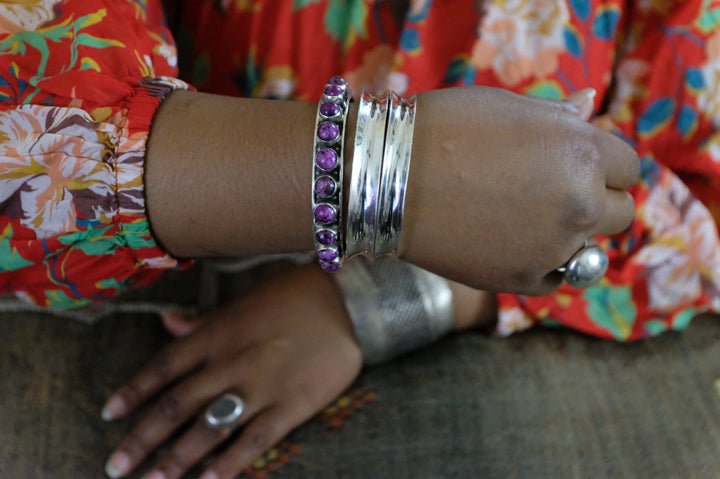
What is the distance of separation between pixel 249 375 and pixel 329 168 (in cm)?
31

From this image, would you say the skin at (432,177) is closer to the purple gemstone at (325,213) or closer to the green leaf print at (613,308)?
the purple gemstone at (325,213)

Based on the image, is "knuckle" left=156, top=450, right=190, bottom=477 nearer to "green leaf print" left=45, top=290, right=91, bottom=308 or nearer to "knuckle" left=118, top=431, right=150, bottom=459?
"knuckle" left=118, top=431, right=150, bottom=459

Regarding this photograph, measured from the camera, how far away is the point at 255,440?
0.62 metres

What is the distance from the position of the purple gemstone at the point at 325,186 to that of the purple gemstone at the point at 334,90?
0.07 metres

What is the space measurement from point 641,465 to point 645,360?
14 cm

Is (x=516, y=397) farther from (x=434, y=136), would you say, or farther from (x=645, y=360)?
(x=434, y=136)

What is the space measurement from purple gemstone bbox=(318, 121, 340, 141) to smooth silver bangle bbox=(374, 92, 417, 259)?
0.04 m

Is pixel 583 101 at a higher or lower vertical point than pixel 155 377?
higher

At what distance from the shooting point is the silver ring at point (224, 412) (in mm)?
632

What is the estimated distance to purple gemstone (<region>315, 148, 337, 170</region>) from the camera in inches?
17.6

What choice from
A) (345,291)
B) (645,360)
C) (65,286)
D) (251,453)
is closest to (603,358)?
(645,360)

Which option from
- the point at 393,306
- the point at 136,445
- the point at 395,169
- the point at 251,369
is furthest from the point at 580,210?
the point at 136,445

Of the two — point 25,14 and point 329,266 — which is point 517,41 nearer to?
point 329,266

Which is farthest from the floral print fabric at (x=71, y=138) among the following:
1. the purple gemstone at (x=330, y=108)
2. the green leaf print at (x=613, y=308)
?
the green leaf print at (x=613, y=308)
